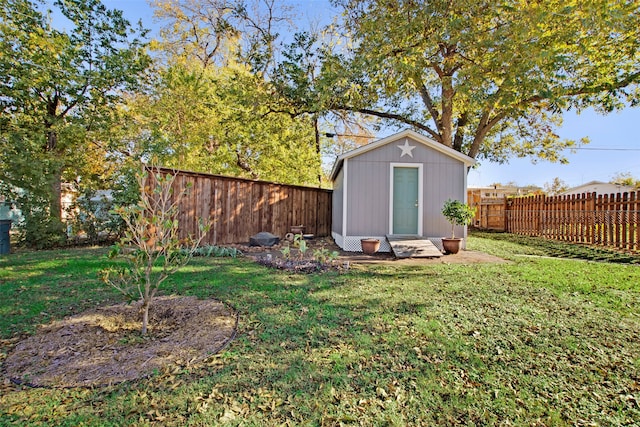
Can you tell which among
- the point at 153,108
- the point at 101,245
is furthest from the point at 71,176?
the point at 153,108

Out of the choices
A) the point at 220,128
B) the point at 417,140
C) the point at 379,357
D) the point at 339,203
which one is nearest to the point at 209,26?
the point at 220,128

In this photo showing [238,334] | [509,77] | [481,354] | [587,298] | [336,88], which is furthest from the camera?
[336,88]

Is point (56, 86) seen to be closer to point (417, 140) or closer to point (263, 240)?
point (263, 240)

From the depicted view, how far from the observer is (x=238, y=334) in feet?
8.96

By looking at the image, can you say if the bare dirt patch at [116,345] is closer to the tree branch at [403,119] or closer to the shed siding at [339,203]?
the shed siding at [339,203]

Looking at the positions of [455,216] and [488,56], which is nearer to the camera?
[488,56]

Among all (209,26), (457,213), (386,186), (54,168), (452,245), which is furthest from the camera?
(209,26)

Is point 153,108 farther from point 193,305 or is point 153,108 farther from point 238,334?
point 238,334

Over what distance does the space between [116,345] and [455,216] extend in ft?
22.1

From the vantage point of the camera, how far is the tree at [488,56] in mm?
5777

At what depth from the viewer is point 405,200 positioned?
796 centimetres

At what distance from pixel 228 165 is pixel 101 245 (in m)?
7.16

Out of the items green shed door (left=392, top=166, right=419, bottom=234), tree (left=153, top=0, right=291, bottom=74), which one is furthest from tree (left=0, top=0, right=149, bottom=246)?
green shed door (left=392, top=166, right=419, bottom=234)

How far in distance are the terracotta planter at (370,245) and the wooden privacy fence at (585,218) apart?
20.3 ft
